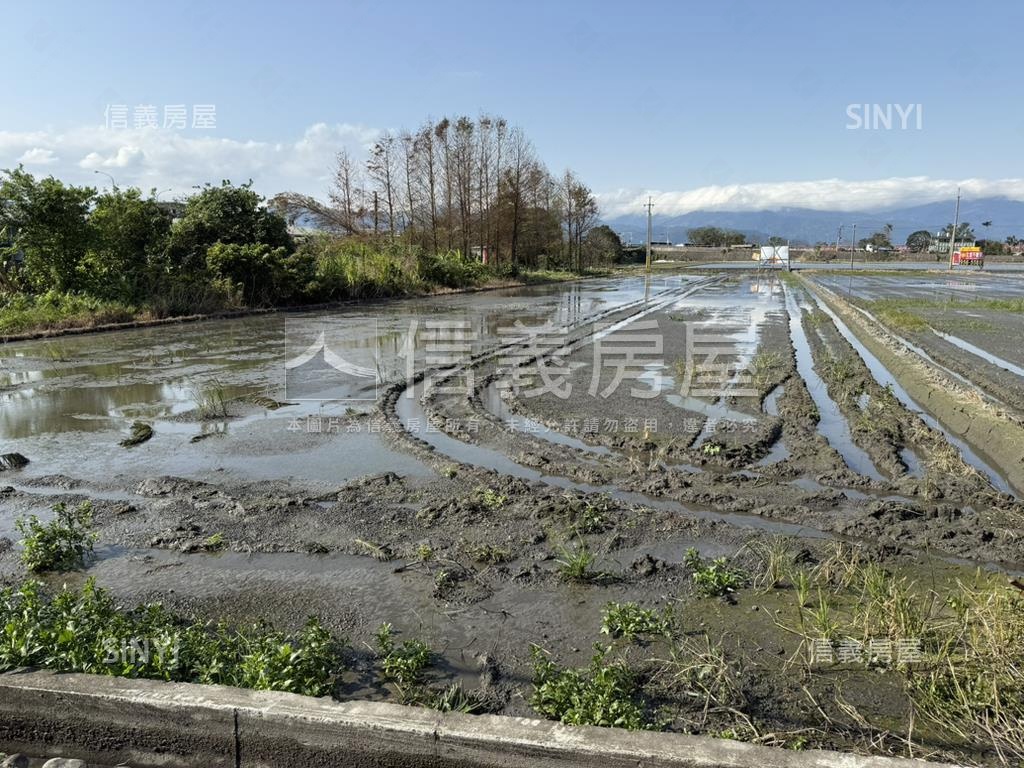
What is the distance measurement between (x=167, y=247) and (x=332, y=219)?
78.4ft

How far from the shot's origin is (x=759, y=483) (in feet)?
19.7

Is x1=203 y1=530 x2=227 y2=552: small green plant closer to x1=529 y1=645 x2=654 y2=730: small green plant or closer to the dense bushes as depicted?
x1=529 y1=645 x2=654 y2=730: small green plant

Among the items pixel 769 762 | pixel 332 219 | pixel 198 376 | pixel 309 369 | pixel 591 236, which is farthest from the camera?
pixel 591 236

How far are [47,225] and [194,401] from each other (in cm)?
1156

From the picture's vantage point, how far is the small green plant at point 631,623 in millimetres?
3547

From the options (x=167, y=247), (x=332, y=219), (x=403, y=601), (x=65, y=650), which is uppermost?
(x=332, y=219)

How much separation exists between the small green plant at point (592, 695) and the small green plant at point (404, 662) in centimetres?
53

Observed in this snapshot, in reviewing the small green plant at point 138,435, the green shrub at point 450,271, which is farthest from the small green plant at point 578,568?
the green shrub at point 450,271

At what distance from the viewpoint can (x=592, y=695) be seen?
280cm

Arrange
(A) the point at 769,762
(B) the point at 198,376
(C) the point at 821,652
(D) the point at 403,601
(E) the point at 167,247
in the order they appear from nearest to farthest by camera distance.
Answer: (A) the point at 769,762, (C) the point at 821,652, (D) the point at 403,601, (B) the point at 198,376, (E) the point at 167,247

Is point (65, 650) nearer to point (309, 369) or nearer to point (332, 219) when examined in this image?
point (309, 369)

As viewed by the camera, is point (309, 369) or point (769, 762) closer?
point (769, 762)

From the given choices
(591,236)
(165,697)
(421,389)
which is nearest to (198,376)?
(421,389)

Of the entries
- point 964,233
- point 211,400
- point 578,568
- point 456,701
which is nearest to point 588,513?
point 578,568
